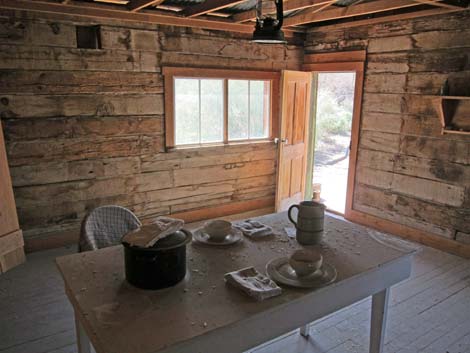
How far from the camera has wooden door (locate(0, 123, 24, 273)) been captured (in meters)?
3.44

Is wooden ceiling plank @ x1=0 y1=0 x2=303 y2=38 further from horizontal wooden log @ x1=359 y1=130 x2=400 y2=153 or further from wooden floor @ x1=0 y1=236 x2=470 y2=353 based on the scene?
wooden floor @ x1=0 y1=236 x2=470 y2=353

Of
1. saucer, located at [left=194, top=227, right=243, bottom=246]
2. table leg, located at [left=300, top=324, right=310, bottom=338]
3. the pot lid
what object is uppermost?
the pot lid

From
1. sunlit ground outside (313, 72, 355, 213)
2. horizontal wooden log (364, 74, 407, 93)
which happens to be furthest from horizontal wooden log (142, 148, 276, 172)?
sunlit ground outside (313, 72, 355, 213)

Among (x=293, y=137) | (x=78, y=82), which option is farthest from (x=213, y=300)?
(x=293, y=137)

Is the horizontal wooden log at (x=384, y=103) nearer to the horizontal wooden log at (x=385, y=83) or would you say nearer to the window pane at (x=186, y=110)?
the horizontal wooden log at (x=385, y=83)

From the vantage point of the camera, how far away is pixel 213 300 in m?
1.47

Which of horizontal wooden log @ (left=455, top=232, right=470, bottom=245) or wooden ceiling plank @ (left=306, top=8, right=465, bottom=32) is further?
horizontal wooden log @ (left=455, top=232, right=470, bottom=245)

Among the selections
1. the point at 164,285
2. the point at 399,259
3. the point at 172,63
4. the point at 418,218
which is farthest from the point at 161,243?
the point at 418,218

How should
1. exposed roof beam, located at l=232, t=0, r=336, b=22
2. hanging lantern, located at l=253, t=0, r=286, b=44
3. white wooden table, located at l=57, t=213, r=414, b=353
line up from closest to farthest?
white wooden table, located at l=57, t=213, r=414, b=353 → hanging lantern, located at l=253, t=0, r=286, b=44 → exposed roof beam, located at l=232, t=0, r=336, b=22

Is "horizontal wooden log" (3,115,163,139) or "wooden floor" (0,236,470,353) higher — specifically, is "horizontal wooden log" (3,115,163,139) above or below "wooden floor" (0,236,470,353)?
above

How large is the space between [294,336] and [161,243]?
1.53 m

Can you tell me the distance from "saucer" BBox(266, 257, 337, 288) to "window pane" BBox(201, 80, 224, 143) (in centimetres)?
324

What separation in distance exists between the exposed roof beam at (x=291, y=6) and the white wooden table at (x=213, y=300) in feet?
7.36

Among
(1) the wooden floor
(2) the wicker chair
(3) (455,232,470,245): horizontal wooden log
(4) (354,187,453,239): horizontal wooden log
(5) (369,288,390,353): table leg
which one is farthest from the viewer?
(4) (354,187,453,239): horizontal wooden log
